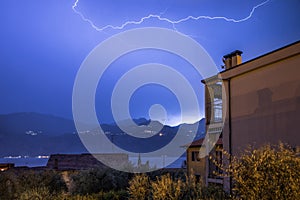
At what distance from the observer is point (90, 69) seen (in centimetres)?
2981

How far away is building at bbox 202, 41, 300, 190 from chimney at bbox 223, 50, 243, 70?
1623mm

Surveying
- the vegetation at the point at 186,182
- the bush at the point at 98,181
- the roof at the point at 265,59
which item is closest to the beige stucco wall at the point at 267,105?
the roof at the point at 265,59

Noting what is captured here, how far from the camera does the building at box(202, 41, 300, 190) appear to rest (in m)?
8.76

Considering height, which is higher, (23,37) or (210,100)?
(23,37)

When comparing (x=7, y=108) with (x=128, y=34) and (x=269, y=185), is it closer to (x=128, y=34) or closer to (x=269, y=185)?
(x=128, y=34)

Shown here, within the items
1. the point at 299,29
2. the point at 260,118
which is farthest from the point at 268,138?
the point at 299,29

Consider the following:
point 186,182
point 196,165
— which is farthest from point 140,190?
point 196,165

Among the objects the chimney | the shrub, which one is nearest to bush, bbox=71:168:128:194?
the shrub

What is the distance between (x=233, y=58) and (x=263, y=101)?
3.57 metres

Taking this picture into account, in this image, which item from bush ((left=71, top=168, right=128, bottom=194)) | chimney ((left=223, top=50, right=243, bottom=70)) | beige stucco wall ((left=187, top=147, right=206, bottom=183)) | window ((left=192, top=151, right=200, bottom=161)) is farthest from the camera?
window ((left=192, top=151, right=200, bottom=161))

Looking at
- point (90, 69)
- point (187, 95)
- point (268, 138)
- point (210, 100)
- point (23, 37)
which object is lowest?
point (268, 138)

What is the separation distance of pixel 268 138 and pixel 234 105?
73.2 inches

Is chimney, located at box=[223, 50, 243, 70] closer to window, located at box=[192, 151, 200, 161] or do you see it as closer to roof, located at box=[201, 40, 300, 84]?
roof, located at box=[201, 40, 300, 84]

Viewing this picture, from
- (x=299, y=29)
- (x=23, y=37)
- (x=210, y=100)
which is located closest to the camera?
(x=299, y=29)
